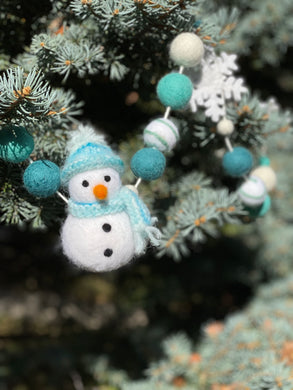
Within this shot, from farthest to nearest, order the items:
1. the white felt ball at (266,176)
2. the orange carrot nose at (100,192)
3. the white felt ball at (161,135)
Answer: the white felt ball at (266,176), the white felt ball at (161,135), the orange carrot nose at (100,192)

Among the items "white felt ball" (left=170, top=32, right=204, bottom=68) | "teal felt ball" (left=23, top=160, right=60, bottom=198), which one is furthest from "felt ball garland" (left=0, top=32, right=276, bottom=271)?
"white felt ball" (left=170, top=32, right=204, bottom=68)

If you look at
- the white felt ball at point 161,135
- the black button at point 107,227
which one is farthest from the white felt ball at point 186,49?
the black button at point 107,227

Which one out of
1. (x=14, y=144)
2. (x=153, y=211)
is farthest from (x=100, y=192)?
(x=153, y=211)

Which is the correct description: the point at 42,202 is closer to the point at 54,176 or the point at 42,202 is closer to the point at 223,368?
the point at 54,176

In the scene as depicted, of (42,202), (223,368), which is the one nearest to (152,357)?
(223,368)

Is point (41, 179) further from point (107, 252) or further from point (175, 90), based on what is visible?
point (175, 90)

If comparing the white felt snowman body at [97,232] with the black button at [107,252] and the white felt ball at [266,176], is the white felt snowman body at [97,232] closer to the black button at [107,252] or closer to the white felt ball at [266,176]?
the black button at [107,252]

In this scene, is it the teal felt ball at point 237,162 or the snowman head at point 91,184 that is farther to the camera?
the teal felt ball at point 237,162

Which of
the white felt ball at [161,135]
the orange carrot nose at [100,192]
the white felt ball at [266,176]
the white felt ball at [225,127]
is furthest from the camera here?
the white felt ball at [266,176]

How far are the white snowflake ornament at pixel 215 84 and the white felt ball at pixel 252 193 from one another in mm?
153

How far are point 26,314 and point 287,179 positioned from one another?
150 cm

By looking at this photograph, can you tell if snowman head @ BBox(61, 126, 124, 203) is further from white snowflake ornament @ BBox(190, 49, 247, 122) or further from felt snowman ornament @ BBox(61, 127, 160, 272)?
white snowflake ornament @ BBox(190, 49, 247, 122)

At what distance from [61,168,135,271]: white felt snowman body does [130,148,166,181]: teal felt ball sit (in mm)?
56

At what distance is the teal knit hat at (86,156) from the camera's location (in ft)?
2.26
